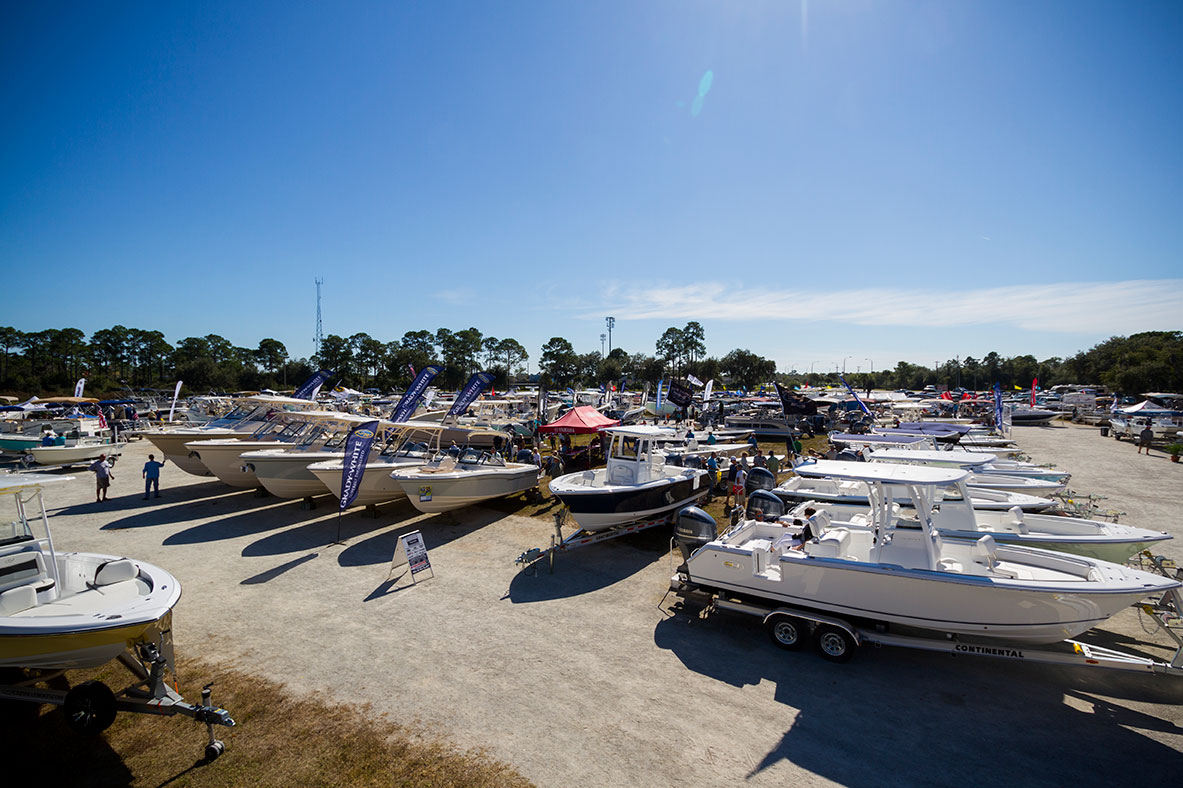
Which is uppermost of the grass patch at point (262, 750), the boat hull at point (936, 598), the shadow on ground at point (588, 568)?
the boat hull at point (936, 598)

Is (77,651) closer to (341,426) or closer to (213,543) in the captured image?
(213,543)

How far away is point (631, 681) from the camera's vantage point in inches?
238

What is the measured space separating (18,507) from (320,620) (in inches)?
153

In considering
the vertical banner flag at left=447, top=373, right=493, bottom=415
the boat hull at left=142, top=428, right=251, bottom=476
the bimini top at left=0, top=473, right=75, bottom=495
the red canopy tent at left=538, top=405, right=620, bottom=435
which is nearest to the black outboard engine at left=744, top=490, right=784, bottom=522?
the red canopy tent at left=538, top=405, right=620, bottom=435

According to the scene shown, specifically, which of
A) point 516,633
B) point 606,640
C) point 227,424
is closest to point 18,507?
point 516,633

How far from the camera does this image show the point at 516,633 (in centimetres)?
721

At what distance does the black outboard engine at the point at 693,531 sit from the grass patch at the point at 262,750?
475cm

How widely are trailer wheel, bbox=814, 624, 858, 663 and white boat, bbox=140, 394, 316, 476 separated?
18434mm

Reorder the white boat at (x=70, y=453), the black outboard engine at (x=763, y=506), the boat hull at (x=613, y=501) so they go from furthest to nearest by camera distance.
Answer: the white boat at (x=70, y=453)
the boat hull at (x=613, y=501)
the black outboard engine at (x=763, y=506)

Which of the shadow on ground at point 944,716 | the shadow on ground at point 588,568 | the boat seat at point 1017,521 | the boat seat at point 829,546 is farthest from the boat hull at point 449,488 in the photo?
the boat seat at point 1017,521

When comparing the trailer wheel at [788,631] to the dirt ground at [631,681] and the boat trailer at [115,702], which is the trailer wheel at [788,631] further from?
the boat trailer at [115,702]

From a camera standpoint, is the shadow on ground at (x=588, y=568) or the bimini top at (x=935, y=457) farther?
the shadow on ground at (x=588, y=568)

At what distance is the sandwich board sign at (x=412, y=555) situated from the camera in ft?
29.2

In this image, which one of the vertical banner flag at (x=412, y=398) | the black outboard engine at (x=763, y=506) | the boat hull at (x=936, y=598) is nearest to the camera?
the boat hull at (x=936, y=598)
